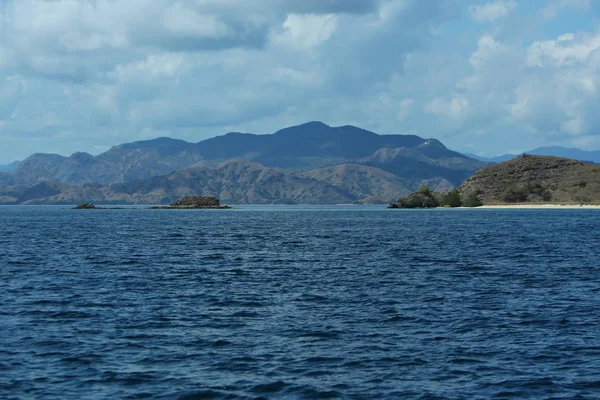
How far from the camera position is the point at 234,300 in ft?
144

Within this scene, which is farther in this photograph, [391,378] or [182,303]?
[182,303]

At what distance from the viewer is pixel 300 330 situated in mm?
34219

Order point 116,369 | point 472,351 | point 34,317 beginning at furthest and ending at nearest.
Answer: point 34,317 < point 472,351 < point 116,369

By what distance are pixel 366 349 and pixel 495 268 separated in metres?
36.4

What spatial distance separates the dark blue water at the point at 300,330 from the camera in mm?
25141

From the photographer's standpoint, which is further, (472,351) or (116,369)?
(472,351)

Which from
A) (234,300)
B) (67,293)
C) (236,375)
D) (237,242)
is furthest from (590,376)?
(237,242)

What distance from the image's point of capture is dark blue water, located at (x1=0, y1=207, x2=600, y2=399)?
82.5 feet

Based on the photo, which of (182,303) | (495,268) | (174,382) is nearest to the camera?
(174,382)

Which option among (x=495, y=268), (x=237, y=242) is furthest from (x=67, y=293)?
(x=237, y=242)

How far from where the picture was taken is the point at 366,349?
3033 cm

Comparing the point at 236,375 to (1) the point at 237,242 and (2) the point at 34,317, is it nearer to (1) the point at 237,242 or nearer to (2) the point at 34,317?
(2) the point at 34,317

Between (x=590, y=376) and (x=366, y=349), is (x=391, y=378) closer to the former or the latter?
(x=366, y=349)

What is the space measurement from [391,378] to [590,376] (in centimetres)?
817
